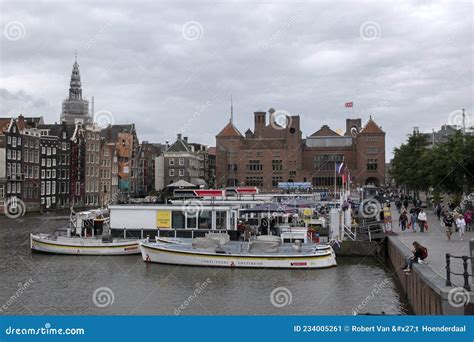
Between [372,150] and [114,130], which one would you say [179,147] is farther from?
[372,150]

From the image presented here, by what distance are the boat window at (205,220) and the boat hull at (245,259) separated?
5.39 meters

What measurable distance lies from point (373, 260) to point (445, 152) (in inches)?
589

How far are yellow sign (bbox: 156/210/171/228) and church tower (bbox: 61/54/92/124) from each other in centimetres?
13429

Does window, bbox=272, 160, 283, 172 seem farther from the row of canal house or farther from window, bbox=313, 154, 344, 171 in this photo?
the row of canal house

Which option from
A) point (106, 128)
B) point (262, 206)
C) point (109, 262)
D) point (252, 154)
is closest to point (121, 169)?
point (106, 128)

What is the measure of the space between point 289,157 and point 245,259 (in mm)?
100262

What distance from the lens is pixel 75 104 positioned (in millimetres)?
168125

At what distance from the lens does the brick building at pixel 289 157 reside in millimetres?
128125

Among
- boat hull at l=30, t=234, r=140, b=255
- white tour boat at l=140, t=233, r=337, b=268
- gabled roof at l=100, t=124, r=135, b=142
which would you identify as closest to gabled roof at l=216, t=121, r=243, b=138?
gabled roof at l=100, t=124, r=135, b=142

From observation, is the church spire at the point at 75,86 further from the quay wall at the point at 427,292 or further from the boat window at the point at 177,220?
the quay wall at the point at 427,292

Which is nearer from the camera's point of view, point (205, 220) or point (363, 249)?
Answer: point (363, 249)

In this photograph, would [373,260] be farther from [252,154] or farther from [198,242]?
[252,154]

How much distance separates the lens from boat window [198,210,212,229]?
1496 inches

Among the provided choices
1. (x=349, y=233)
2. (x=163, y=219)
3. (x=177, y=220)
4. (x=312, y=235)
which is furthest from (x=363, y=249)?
(x=163, y=219)
